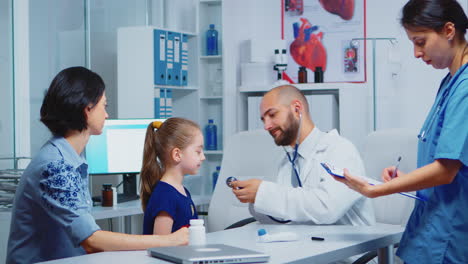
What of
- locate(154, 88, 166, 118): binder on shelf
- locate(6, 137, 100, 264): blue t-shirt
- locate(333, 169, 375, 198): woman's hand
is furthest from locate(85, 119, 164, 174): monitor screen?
locate(333, 169, 375, 198): woman's hand

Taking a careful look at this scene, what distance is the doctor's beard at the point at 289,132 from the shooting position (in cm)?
277

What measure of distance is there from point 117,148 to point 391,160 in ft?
5.57

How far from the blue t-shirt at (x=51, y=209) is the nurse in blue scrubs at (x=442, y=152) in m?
0.80

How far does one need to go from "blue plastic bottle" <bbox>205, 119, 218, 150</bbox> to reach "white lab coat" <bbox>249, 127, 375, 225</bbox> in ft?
8.63

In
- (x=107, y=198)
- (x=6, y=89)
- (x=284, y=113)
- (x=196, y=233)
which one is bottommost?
(x=107, y=198)

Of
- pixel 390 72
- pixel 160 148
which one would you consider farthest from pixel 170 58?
pixel 160 148

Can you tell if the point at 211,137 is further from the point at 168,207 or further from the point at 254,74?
the point at 168,207

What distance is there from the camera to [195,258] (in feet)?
5.22

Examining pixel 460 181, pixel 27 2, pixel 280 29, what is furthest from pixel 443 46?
pixel 280 29

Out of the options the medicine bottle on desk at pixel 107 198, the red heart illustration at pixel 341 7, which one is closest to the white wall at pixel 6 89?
the medicine bottle on desk at pixel 107 198

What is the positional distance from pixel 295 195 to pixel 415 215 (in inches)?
23.3

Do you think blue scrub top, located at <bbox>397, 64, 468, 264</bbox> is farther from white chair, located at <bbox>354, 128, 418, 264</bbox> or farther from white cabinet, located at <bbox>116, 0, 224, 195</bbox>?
white cabinet, located at <bbox>116, 0, 224, 195</bbox>

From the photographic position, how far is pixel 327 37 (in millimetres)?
5711

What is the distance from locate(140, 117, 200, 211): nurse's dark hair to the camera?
2.31 metres
